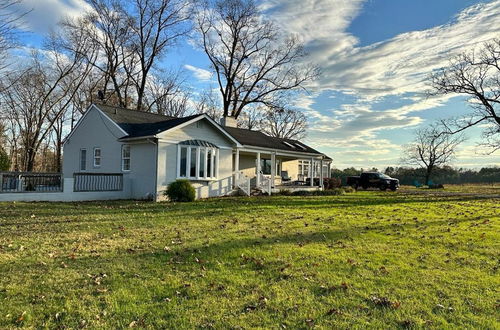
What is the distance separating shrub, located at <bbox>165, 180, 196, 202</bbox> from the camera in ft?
52.4

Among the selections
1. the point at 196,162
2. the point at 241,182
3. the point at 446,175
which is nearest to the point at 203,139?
the point at 196,162

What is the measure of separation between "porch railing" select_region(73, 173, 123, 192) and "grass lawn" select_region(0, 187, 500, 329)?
6664mm

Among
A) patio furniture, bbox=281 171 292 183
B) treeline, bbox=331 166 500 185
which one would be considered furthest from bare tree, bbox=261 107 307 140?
patio furniture, bbox=281 171 292 183

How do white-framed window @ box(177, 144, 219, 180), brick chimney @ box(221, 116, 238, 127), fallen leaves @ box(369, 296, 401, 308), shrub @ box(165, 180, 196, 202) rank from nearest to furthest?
fallen leaves @ box(369, 296, 401, 308) < shrub @ box(165, 180, 196, 202) < white-framed window @ box(177, 144, 219, 180) < brick chimney @ box(221, 116, 238, 127)

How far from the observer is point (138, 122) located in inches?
798

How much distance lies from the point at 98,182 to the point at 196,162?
4929 millimetres

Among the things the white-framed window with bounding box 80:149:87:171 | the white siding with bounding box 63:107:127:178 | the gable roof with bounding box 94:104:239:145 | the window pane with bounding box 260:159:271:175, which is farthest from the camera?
the window pane with bounding box 260:159:271:175

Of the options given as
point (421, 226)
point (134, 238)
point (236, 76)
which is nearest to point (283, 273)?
point (134, 238)

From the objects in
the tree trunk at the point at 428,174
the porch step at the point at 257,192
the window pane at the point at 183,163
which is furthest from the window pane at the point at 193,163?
the tree trunk at the point at 428,174

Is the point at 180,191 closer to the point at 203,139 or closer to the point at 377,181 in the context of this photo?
the point at 203,139

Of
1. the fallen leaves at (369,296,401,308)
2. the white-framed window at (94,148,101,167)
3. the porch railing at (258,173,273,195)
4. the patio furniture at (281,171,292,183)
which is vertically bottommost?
the fallen leaves at (369,296,401,308)

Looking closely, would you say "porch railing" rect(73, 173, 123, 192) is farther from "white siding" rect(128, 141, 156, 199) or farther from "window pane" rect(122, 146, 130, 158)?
"window pane" rect(122, 146, 130, 158)

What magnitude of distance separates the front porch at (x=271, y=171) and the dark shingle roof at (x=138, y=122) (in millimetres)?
4950

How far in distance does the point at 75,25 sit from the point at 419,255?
34.6 m
